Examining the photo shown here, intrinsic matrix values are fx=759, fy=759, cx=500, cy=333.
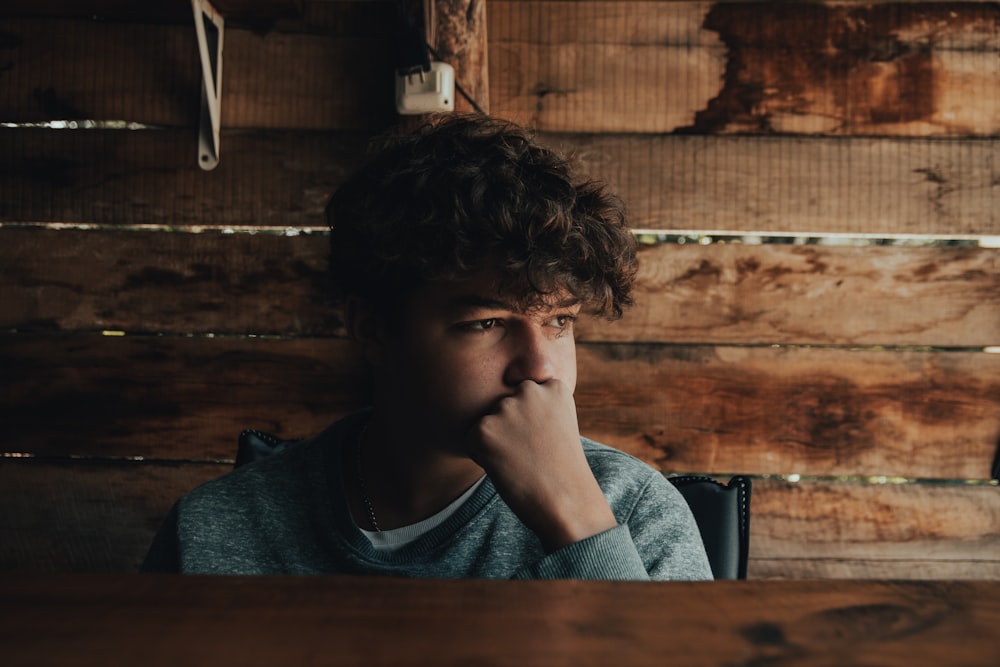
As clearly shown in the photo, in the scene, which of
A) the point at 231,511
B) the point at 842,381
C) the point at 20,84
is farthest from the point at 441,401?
the point at 20,84

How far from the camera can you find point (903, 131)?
1.98 metres

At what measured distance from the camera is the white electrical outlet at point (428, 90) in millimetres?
1786

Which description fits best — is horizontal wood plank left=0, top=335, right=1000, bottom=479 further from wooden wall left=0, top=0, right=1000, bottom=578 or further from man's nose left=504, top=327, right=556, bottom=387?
man's nose left=504, top=327, right=556, bottom=387

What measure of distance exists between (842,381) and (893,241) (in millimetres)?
391

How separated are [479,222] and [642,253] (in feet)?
2.66

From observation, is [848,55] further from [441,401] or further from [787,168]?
[441,401]

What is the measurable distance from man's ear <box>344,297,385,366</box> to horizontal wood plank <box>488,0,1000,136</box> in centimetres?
80

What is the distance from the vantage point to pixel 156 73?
201cm

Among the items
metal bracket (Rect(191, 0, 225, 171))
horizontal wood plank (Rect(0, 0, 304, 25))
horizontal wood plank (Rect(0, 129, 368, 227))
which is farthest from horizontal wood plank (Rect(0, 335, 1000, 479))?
horizontal wood plank (Rect(0, 0, 304, 25))

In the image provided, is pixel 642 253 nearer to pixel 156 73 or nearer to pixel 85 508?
pixel 156 73

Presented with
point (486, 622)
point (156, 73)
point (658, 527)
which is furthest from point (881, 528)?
point (156, 73)

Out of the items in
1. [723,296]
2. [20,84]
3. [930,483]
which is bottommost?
[930,483]

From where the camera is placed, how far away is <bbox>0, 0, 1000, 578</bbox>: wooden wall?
1962 millimetres

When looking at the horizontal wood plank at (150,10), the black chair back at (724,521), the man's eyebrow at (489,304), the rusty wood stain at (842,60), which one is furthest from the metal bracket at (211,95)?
the black chair back at (724,521)
